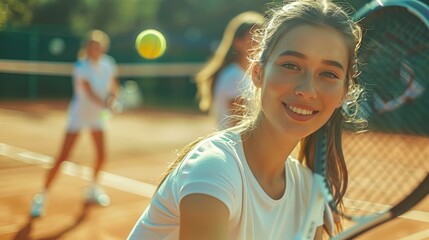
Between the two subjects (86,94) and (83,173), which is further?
(83,173)

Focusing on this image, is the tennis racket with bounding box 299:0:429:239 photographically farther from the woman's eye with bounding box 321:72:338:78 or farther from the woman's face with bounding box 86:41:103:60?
the woman's face with bounding box 86:41:103:60

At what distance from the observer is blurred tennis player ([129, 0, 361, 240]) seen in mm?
1165

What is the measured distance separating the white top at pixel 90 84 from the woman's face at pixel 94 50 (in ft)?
0.17

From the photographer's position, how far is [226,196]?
1.17m

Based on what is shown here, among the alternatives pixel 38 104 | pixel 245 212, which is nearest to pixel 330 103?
pixel 245 212

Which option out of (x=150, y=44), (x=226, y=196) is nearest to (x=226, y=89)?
(x=150, y=44)

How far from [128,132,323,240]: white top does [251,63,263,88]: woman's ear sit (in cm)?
16

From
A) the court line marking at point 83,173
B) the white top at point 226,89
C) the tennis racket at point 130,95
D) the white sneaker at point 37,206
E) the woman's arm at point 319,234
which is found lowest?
the tennis racket at point 130,95

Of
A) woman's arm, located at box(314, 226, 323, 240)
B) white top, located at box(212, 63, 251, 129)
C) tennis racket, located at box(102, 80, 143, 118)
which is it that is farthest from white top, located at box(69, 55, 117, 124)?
tennis racket, located at box(102, 80, 143, 118)

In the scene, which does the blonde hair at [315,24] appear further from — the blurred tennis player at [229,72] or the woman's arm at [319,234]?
the blurred tennis player at [229,72]

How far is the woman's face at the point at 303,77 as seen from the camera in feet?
4.26

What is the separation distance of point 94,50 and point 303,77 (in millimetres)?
3530

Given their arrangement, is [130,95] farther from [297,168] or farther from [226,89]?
[297,168]

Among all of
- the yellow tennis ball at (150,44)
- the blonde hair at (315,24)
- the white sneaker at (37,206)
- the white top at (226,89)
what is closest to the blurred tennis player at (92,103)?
the white sneaker at (37,206)
